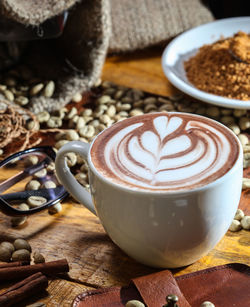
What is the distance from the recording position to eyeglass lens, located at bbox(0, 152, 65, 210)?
2.96 ft

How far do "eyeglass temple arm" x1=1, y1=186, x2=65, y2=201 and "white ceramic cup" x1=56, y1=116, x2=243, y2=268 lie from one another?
202 millimetres

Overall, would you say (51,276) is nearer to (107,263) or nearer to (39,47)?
(107,263)

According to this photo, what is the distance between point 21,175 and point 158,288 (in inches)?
16.0

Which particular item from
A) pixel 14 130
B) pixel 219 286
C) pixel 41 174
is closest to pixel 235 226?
pixel 219 286

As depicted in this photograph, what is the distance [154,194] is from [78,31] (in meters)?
0.74

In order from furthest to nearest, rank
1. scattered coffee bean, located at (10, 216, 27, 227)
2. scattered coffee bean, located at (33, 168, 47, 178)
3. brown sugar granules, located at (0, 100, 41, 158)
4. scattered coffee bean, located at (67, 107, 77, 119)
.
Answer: scattered coffee bean, located at (67, 107, 77, 119) < brown sugar granules, located at (0, 100, 41, 158) < scattered coffee bean, located at (33, 168, 47, 178) < scattered coffee bean, located at (10, 216, 27, 227)

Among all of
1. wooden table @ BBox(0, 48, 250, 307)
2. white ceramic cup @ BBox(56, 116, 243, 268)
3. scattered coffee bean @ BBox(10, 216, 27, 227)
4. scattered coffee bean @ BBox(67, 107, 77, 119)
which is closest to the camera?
white ceramic cup @ BBox(56, 116, 243, 268)

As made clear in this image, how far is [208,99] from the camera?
1095 millimetres

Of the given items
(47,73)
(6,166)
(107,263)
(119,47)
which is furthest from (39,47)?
(107,263)

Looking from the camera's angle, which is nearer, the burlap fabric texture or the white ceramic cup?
the white ceramic cup

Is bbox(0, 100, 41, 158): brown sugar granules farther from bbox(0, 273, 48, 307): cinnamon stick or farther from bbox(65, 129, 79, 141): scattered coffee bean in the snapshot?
bbox(0, 273, 48, 307): cinnamon stick

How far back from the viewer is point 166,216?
2.11 feet

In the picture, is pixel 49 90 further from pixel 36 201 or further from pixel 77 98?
pixel 36 201

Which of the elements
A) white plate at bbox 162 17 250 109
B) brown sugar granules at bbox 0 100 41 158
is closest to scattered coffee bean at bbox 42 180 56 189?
brown sugar granules at bbox 0 100 41 158
